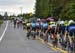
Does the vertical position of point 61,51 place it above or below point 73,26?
below

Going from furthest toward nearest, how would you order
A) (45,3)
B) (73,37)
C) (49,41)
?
(45,3), (49,41), (73,37)

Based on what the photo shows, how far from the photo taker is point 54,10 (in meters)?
81.9

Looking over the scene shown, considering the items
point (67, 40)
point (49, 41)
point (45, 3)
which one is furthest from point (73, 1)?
point (45, 3)

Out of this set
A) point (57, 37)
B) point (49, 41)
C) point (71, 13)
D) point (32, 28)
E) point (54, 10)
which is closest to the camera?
point (57, 37)

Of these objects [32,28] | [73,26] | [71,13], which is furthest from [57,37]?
[71,13]

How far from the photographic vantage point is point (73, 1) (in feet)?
198

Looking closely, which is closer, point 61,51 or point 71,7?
point 61,51

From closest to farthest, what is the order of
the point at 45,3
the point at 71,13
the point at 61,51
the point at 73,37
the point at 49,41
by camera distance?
1. the point at 73,37
2. the point at 61,51
3. the point at 49,41
4. the point at 71,13
5. the point at 45,3

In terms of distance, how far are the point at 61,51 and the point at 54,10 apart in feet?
187

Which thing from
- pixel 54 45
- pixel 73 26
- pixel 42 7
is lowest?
pixel 42 7

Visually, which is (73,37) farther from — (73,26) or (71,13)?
(71,13)

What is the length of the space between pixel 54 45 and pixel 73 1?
32.2m

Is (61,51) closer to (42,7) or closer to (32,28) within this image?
(32,28)

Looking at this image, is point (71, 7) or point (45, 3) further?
point (45, 3)
